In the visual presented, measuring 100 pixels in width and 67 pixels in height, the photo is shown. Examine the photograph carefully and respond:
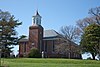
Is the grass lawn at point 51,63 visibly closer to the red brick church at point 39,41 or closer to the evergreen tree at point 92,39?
the evergreen tree at point 92,39

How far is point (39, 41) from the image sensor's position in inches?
3002

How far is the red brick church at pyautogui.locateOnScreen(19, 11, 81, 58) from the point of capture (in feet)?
250

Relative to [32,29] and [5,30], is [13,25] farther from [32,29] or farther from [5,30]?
[32,29]

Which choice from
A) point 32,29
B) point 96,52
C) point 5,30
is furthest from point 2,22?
point 96,52

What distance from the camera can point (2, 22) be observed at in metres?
65.6

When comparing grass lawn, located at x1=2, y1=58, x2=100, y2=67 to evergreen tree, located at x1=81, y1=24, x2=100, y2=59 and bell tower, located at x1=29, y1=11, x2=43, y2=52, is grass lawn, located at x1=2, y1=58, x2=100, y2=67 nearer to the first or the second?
evergreen tree, located at x1=81, y1=24, x2=100, y2=59

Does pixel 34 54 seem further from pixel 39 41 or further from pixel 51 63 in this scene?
pixel 51 63

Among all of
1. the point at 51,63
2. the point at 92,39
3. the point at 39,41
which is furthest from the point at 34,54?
the point at 51,63

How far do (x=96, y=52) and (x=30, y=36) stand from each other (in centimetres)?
2460

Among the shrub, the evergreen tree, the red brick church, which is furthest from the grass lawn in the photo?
the red brick church

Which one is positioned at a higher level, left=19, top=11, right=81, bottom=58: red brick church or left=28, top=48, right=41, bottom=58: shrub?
left=19, top=11, right=81, bottom=58: red brick church

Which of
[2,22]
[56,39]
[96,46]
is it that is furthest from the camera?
[56,39]

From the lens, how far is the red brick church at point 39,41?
76.1m

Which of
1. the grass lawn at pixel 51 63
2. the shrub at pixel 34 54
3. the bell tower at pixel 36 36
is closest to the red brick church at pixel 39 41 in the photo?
the bell tower at pixel 36 36
